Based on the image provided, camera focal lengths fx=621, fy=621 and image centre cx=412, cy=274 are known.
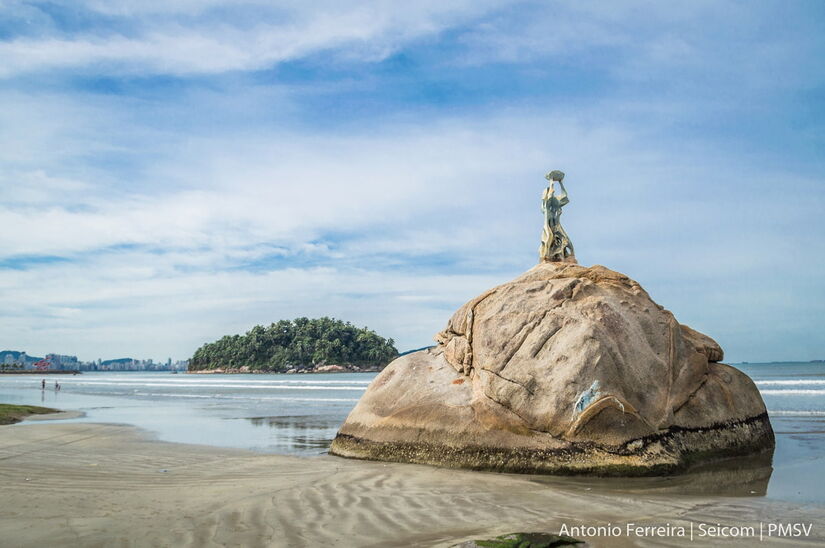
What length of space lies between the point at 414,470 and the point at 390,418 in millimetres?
1696

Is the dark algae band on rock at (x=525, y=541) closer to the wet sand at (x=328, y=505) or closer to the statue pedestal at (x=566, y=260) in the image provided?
the wet sand at (x=328, y=505)

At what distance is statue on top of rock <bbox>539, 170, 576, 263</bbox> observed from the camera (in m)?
15.2

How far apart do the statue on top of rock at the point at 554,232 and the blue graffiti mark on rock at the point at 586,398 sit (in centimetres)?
497

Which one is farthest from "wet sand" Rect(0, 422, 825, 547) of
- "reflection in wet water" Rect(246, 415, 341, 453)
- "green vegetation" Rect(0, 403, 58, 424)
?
"green vegetation" Rect(0, 403, 58, 424)

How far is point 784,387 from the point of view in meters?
39.3

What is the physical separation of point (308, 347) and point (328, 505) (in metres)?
113

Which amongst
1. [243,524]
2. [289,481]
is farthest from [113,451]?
[243,524]

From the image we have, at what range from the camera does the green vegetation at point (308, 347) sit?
11775 centimetres

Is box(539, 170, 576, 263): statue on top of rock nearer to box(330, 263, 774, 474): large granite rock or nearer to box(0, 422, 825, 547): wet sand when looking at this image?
box(330, 263, 774, 474): large granite rock

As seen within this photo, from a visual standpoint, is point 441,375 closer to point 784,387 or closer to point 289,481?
point 289,481

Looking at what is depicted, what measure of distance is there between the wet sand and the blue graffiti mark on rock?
1148 mm

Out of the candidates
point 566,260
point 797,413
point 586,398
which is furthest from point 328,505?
point 797,413

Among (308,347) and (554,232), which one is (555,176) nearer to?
(554,232)

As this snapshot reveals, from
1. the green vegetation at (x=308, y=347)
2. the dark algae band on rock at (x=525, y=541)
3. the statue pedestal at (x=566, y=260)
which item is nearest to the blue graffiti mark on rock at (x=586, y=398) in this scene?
the dark algae band on rock at (x=525, y=541)
